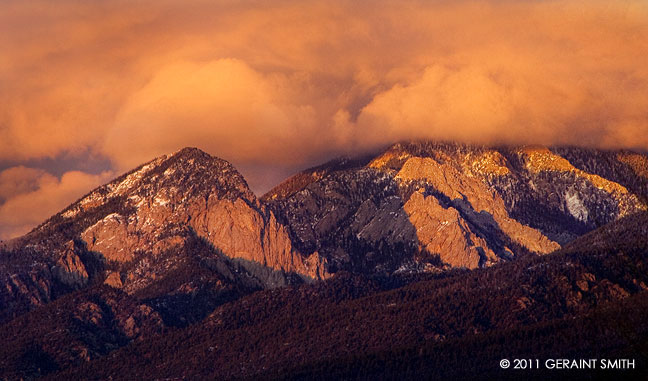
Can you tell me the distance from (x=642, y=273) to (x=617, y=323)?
41.2ft

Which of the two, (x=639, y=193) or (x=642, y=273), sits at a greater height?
(x=639, y=193)

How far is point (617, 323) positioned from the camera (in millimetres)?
174500

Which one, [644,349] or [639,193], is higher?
[639,193]

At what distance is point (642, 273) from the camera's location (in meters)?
184

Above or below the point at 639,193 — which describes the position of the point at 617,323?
below

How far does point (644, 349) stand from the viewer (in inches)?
6821

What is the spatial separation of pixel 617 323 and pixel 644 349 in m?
4.61

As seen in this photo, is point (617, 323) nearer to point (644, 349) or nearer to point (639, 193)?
point (644, 349)

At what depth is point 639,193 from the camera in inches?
6781

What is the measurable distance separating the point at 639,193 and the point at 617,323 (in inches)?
661

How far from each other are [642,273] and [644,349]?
47.0ft

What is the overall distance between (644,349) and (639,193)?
19.7m

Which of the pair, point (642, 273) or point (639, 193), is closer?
point (639, 193)

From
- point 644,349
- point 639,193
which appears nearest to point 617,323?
point 644,349
